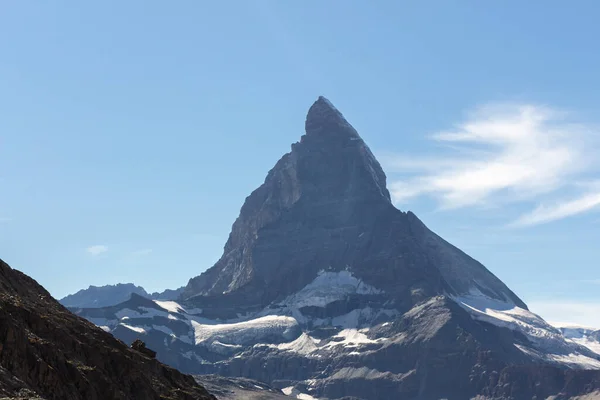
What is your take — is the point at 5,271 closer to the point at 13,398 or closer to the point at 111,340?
the point at 111,340

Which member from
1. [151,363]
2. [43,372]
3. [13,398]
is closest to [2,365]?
[43,372]

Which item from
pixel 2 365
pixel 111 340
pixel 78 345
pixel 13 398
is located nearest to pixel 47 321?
pixel 78 345

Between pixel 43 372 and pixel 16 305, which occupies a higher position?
pixel 16 305

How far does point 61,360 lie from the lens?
117938 mm

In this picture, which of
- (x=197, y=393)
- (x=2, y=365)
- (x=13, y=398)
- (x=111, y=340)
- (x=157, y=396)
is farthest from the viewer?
(x=197, y=393)

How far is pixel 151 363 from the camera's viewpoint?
147 metres

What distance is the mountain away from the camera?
352 feet

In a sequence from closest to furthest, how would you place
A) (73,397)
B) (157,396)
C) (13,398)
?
1. (13,398)
2. (73,397)
3. (157,396)

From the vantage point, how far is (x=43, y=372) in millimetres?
108938

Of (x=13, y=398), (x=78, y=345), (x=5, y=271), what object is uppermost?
(x=5, y=271)

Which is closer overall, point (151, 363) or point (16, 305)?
point (16, 305)

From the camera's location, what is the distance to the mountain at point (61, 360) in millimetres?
107250

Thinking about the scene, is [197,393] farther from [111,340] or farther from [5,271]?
[5,271]

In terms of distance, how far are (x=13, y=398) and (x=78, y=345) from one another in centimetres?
4682
